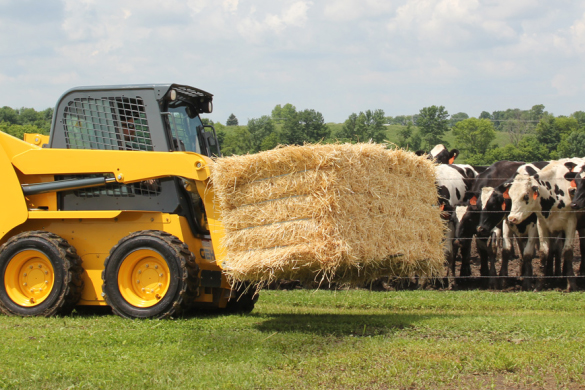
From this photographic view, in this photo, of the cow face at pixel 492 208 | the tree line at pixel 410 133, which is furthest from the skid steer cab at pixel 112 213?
the tree line at pixel 410 133

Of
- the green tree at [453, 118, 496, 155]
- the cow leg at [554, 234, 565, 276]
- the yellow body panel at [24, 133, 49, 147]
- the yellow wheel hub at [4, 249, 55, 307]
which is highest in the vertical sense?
the green tree at [453, 118, 496, 155]

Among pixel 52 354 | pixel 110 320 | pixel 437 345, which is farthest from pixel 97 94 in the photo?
pixel 437 345

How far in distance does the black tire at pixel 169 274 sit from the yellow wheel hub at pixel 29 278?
3.27 ft

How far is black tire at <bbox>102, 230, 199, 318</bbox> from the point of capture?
782 centimetres

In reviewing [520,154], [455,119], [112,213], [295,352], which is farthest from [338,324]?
[455,119]

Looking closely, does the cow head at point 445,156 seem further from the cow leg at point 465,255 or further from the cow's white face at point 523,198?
the cow's white face at point 523,198

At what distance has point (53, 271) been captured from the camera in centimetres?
839

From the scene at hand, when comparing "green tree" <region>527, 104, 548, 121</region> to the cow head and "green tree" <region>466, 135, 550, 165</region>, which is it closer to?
"green tree" <region>466, 135, 550, 165</region>

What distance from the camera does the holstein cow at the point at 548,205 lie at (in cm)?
1322

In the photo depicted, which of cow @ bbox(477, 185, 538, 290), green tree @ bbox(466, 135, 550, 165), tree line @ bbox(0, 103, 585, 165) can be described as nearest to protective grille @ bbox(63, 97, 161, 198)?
cow @ bbox(477, 185, 538, 290)

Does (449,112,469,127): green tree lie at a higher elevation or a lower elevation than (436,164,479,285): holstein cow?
higher

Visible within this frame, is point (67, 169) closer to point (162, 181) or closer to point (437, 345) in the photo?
point (162, 181)

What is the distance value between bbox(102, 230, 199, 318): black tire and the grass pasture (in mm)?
250

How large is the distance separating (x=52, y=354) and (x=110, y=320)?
6.35 ft
